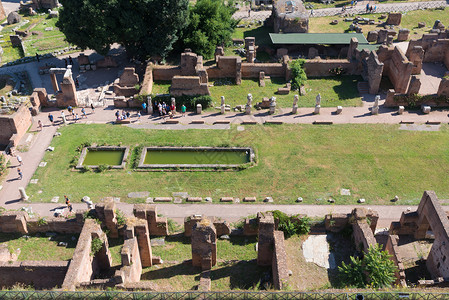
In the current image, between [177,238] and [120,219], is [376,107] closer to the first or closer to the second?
[177,238]

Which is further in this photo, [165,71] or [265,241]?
[165,71]

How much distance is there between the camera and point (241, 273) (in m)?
23.9

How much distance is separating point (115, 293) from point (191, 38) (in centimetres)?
3020

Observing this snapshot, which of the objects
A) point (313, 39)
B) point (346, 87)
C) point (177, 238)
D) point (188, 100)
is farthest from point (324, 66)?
point (177, 238)

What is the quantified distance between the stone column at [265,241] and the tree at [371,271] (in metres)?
3.77

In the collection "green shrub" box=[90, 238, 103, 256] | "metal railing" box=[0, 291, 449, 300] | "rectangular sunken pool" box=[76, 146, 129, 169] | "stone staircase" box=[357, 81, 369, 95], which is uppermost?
"metal railing" box=[0, 291, 449, 300]

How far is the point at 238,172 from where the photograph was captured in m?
31.3

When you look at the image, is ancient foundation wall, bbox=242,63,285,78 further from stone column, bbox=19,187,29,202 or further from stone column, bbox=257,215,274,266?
stone column, bbox=19,187,29,202

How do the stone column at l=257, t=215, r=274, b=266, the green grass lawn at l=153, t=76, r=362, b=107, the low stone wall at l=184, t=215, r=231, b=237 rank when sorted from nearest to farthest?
the stone column at l=257, t=215, r=274, b=266 < the low stone wall at l=184, t=215, r=231, b=237 < the green grass lawn at l=153, t=76, r=362, b=107

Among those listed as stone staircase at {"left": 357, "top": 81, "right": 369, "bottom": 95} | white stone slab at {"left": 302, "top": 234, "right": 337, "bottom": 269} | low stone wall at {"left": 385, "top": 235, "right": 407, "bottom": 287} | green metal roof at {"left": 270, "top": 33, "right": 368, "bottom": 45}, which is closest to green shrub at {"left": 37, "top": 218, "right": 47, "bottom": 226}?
white stone slab at {"left": 302, "top": 234, "right": 337, "bottom": 269}

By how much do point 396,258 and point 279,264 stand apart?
6362mm

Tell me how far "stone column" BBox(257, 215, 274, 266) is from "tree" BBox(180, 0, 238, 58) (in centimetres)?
2540

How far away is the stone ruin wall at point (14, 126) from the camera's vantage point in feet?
111

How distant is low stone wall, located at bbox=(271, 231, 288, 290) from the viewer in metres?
21.2
